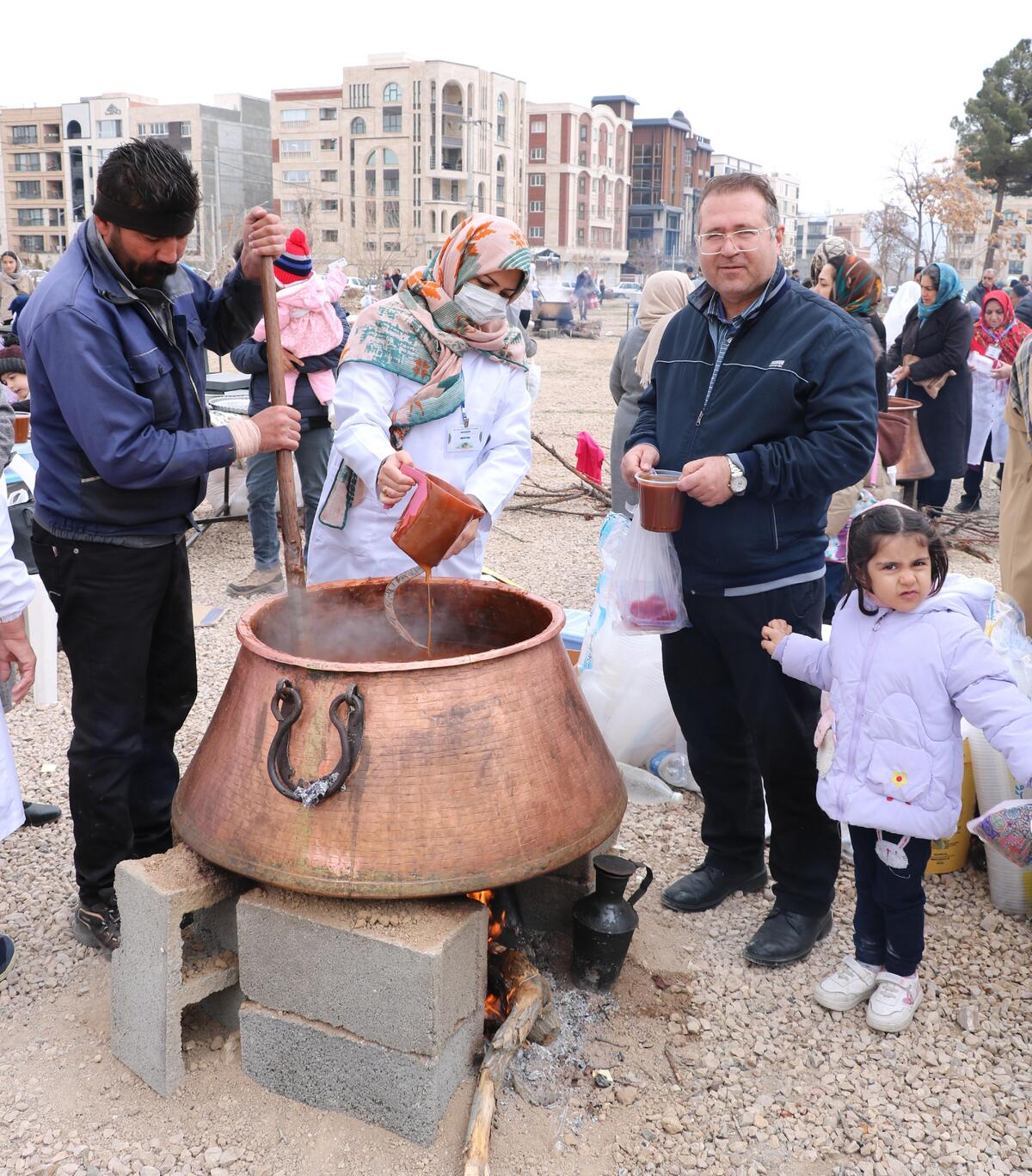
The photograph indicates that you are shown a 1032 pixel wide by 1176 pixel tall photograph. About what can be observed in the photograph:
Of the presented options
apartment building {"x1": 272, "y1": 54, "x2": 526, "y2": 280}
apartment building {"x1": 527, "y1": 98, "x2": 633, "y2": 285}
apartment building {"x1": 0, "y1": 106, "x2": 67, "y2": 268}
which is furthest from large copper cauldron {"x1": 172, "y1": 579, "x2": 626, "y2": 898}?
apartment building {"x1": 0, "y1": 106, "x2": 67, "y2": 268}

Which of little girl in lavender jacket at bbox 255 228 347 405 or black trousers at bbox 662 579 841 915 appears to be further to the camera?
little girl in lavender jacket at bbox 255 228 347 405

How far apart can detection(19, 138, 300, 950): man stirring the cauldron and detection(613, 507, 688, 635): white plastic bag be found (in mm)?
965

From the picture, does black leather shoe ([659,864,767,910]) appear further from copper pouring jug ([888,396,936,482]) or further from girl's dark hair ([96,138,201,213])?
copper pouring jug ([888,396,936,482])

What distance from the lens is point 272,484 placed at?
6.26 m

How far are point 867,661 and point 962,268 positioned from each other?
62033mm

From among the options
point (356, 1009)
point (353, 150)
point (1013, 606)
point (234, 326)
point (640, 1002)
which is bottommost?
point (640, 1002)

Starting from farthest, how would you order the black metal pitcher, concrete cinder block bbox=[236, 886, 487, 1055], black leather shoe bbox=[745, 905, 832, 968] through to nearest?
1. black leather shoe bbox=[745, 905, 832, 968]
2. the black metal pitcher
3. concrete cinder block bbox=[236, 886, 487, 1055]

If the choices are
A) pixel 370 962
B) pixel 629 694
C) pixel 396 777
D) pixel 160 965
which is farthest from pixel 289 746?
pixel 629 694

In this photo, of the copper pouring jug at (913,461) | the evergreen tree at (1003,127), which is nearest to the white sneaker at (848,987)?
the copper pouring jug at (913,461)

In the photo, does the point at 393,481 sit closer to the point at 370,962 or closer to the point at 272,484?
the point at 370,962

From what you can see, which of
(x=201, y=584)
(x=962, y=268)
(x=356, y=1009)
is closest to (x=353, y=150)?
(x=962, y=268)

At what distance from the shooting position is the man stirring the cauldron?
99.3 inches

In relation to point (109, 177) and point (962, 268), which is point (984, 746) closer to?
point (109, 177)

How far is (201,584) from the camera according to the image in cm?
682
